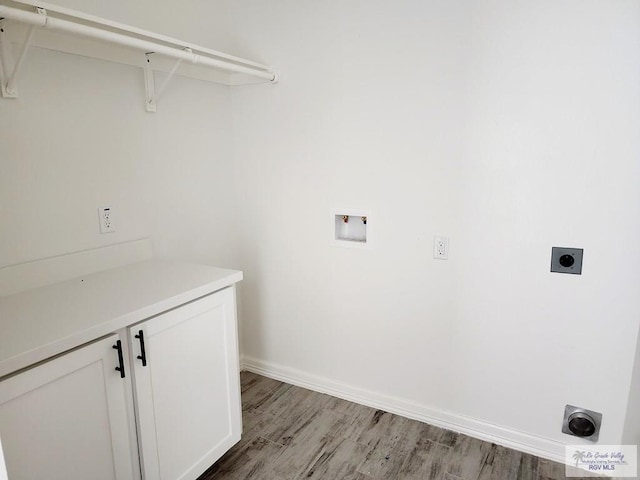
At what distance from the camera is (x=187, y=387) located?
165cm

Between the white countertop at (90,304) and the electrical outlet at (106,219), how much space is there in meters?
0.19

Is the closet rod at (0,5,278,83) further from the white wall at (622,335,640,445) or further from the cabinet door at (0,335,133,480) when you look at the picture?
the white wall at (622,335,640,445)

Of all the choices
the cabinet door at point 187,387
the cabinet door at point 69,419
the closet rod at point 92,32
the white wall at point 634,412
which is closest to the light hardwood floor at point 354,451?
the cabinet door at point 187,387

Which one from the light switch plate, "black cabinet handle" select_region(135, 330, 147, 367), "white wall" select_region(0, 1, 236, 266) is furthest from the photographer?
the light switch plate

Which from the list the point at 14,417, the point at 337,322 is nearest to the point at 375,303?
the point at 337,322

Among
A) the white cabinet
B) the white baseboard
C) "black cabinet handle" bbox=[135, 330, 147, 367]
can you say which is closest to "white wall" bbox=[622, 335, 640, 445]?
the white baseboard

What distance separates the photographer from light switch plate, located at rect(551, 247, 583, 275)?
1758 mm

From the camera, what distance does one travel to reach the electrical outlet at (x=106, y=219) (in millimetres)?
1872

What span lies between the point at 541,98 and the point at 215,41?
174cm

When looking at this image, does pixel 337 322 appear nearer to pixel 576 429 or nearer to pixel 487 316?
pixel 487 316

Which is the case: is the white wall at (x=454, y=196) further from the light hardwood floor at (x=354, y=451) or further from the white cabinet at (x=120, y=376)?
the white cabinet at (x=120, y=376)

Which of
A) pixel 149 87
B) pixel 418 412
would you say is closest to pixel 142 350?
pixel 149 87

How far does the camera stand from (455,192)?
6.47 ft

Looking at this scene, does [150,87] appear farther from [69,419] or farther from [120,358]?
[69,419]
